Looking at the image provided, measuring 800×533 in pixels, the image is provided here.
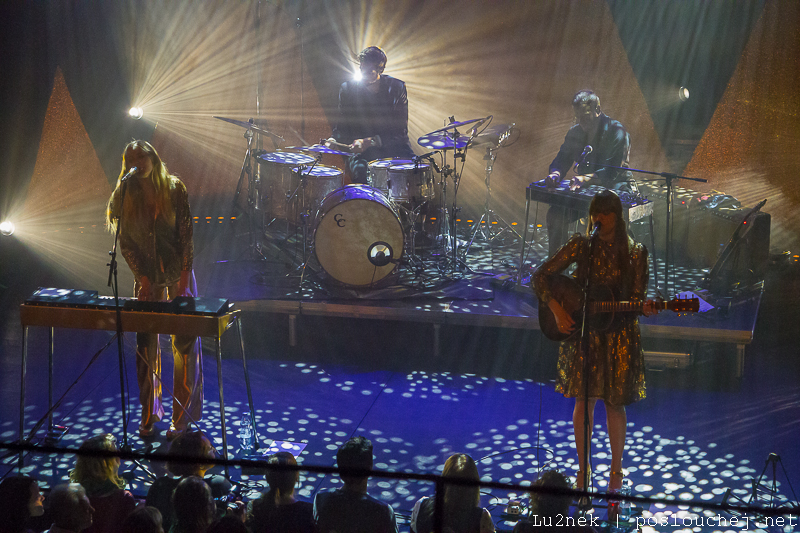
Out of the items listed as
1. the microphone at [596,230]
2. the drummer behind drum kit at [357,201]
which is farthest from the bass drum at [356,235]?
the microphone at [596,230]

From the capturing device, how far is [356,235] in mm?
6180

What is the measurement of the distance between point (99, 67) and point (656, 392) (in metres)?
8.56

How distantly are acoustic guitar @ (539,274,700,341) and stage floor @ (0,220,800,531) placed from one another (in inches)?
37.8

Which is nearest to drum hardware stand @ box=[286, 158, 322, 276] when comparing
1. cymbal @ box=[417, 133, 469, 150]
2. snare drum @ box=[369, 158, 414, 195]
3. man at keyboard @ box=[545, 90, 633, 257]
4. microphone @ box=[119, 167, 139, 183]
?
snare drum @ box=[369, 158, 414, 195]

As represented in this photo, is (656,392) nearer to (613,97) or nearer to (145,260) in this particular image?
(145,260)

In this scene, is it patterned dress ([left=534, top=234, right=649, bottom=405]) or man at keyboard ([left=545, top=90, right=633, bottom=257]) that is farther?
man at keyboard ([left=545, top=90, right=633, bottom=257])

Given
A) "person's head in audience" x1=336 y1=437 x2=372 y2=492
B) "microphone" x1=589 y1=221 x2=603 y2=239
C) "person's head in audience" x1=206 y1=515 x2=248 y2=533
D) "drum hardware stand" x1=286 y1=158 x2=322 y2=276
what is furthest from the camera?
"drum hardware stand" x1=286 y1=158 x2=322 y2=276

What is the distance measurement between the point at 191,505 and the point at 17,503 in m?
0.61

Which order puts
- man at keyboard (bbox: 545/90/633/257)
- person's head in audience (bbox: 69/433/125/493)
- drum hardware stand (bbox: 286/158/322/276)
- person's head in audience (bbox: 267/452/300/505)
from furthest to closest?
drum hardware stand (bbox: 286/158/322/276), man at keyboard (bbox: 545/90/633/257), person's head in audience (bbox: 69/433/125/493), person's head in audience (bbox: 267/452/300/505)

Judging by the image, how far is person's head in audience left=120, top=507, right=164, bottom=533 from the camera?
232 centimetres

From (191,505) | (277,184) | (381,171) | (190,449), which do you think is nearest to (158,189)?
(190,449)

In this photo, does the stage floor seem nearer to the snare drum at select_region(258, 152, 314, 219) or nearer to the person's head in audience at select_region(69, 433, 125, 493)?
the snare drum at select_region(258, 152, 314, 219)

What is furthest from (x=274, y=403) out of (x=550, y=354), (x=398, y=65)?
(x=398, y=65)

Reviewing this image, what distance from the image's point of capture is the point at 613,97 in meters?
9.92
